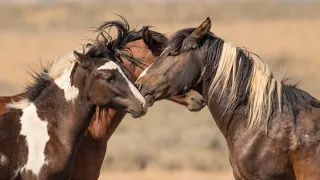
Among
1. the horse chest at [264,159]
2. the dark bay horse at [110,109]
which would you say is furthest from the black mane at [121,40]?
the horse chest at [264,159]

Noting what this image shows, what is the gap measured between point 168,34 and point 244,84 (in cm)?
202

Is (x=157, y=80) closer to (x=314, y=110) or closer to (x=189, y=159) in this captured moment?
(x=314, y=110)

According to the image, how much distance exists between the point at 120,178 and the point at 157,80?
6.82 meters

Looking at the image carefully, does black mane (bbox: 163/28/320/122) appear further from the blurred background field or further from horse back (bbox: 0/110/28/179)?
the blurred background field

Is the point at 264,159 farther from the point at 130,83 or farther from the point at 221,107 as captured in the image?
the point at 130,83

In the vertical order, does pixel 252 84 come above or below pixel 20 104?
above

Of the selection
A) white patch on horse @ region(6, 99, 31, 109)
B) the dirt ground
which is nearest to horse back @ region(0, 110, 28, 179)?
white patch on horse @ region(6, 99, 31, 109)

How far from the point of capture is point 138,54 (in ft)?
32.7

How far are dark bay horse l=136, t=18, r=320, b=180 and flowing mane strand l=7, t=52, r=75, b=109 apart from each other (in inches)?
36.1

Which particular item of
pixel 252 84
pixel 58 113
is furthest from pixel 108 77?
pixel 252 84

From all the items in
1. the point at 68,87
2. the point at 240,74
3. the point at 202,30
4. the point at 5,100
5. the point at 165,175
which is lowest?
the point at 165,175

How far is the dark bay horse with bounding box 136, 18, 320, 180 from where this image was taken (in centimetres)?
820

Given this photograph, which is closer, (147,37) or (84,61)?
(84,61)

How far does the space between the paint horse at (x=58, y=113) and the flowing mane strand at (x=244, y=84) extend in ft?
2.26
